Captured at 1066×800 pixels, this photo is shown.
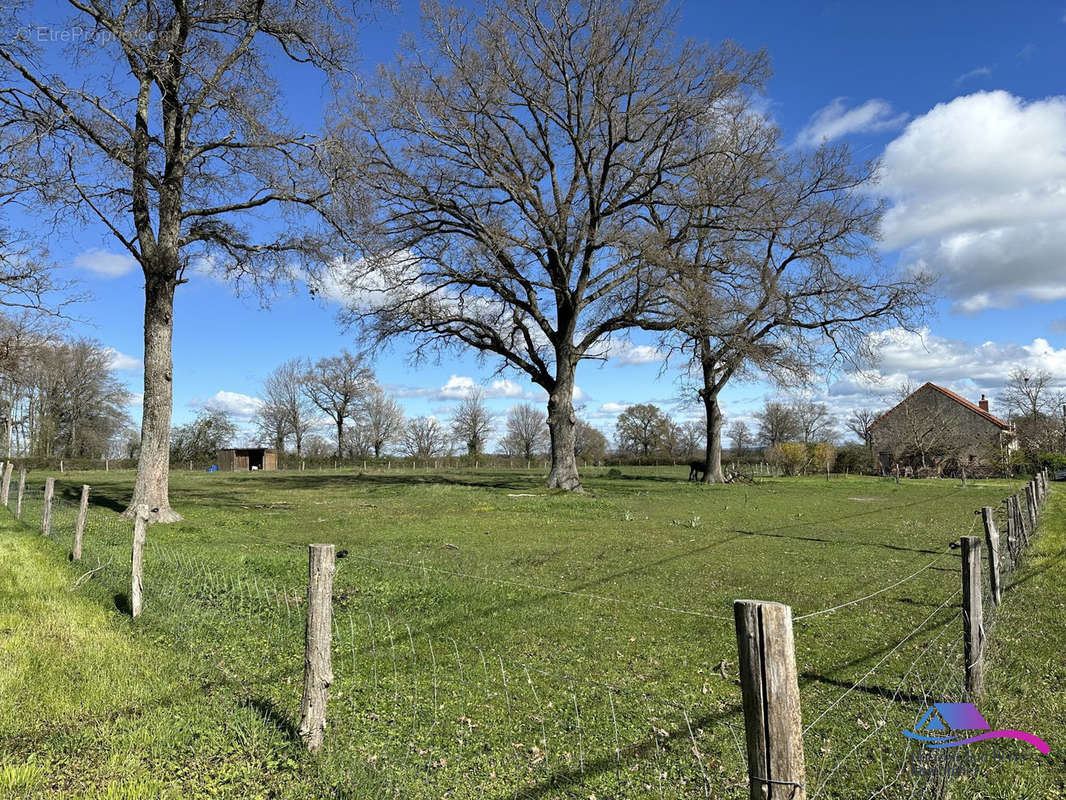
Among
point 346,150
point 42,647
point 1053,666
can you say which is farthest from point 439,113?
point 1053,666

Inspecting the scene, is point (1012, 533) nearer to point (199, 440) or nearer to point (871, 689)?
point (871, 689)

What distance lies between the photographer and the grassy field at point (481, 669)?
4.09 m

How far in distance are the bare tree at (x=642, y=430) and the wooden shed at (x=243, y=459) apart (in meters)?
47.0

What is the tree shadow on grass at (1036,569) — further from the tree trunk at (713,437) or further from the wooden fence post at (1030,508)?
the tree trunk at (713,437)

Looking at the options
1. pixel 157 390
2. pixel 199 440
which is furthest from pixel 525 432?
pixel 157 390

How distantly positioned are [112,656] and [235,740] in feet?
7.33

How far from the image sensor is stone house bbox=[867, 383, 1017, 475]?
172 feet

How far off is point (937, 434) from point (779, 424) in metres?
37.5

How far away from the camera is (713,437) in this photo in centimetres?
3681

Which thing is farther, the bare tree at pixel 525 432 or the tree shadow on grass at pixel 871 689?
the bare tree at pixel 525 432

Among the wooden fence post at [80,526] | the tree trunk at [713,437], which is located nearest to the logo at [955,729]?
the wooden fence post at [80,526]

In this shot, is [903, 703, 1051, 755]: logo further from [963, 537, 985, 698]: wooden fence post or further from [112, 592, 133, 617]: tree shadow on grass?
[112, 592, 133, 617]: tree shadow on grass

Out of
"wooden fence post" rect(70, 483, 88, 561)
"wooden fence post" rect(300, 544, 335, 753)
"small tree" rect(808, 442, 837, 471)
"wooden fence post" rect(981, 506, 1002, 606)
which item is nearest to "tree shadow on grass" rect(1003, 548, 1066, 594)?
"wooden fence post" rect(981, 506, 1002, 606)

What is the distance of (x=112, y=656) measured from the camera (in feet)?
19.1
